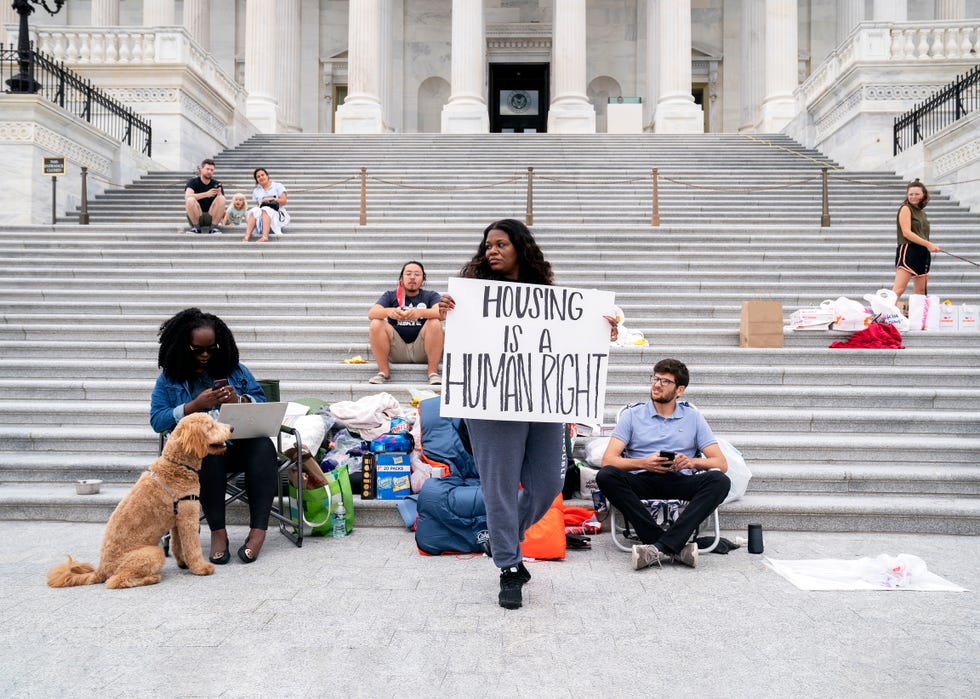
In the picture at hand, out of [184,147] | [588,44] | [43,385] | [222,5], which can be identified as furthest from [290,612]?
[222,5]

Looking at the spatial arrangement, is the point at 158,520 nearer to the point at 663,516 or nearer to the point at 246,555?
the point at 246,555

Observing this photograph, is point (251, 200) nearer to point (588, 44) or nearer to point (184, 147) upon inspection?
point (184, 147)

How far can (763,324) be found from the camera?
8.31 meters

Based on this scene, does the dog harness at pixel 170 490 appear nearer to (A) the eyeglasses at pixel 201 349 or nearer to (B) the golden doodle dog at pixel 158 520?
(B) the golden doodle dog at pixel 158 520

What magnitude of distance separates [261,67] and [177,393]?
23746mm

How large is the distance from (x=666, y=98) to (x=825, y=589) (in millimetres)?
22393

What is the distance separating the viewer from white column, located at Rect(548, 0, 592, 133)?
2469 centimetres

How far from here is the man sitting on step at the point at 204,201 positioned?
41.7 ft

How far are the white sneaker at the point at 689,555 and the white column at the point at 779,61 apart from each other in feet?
72.8

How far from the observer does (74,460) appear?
658cm

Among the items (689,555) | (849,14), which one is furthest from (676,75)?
(689,555)

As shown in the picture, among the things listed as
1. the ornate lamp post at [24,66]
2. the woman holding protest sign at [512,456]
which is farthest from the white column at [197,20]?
the woman holding protest sign at [512,456]

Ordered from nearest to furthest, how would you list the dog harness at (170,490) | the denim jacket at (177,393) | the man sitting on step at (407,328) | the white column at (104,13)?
the dog harness at (170,490), the denim jacket at (177,393), the man sitting on step at (407,328), the white column at (104,13)

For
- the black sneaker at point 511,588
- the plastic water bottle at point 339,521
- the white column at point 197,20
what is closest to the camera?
the black sneaker at point 511,588
